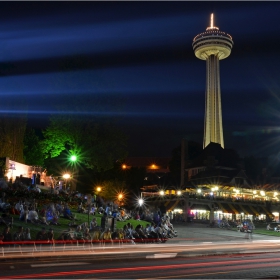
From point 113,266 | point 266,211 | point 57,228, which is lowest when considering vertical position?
point 113,266

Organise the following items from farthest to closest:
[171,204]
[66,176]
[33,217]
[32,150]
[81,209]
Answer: [171,204] < [32,150] < [66,176] < [81,209] < [33,217]

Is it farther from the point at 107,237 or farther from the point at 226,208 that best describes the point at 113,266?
the point at 226,208

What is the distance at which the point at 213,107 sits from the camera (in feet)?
338

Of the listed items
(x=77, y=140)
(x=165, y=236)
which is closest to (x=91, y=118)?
(x=77, y=140)

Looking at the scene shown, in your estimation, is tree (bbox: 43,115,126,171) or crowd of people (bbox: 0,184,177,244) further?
tree (bbox: 43,115,126,171)

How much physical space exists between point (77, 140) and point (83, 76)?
694cm

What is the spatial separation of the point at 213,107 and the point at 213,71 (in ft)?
37.1

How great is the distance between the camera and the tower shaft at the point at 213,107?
101 meters

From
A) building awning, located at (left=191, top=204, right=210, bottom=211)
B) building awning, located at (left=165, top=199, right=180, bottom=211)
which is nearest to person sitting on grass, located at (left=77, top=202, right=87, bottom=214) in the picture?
building awning, located at (left=165, top=199, right=180, bottom=211)

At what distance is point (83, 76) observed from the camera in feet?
142

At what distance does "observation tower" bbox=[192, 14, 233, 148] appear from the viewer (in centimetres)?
10125

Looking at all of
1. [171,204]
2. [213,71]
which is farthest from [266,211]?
[213,71]

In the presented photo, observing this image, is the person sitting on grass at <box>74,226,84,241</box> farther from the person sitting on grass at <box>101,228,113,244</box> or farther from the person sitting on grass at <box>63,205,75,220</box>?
the person sitting on grass at <box>63,205,75,220</box>

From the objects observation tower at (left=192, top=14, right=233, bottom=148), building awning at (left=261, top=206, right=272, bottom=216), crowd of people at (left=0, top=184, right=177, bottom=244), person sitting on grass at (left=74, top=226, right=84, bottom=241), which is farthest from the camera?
observation tower at (left=192, top=14, right=233, bottom=148)
